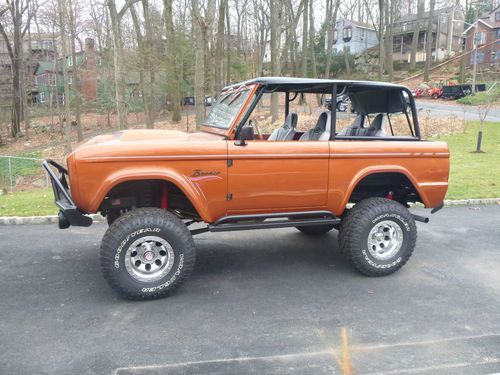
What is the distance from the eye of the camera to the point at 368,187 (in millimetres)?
5527

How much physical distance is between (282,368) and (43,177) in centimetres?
1597

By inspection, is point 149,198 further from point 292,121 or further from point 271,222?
point 292,121

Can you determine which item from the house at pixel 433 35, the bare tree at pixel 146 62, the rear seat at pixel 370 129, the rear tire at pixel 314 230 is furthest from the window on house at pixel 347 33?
the rear seat at pixel 370 129

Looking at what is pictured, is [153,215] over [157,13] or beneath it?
beneath

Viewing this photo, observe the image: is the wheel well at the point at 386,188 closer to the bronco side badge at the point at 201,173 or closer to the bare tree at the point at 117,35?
the bronco side badge at the point at 201,173

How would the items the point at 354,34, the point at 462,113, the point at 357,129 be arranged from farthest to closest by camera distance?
the point at 354,34 → the point at 462,113 → the point at 357,129

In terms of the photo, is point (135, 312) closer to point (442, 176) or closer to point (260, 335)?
point (260, 335)

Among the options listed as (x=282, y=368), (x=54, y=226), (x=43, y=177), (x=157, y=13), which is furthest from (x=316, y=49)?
(x=282, y=368)

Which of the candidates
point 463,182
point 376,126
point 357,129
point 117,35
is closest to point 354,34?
point 117,35

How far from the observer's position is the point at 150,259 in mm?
4387

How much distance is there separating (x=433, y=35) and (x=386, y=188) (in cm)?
6079

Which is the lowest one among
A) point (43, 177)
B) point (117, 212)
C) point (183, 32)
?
point (43, 177)

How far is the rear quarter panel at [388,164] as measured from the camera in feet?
15.7

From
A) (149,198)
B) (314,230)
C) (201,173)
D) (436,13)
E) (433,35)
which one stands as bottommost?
(314,230)
